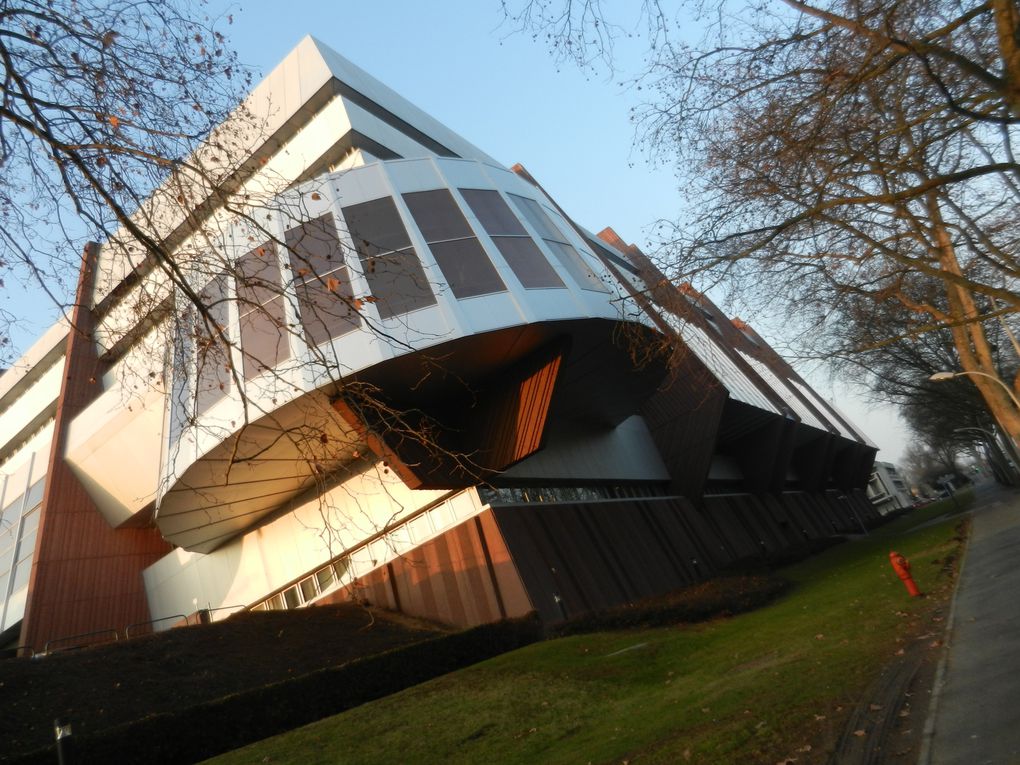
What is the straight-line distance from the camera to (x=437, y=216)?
18.5 meters

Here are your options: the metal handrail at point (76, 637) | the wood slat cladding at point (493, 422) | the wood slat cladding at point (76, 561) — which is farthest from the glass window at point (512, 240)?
the metal handrail at point (76, 637)

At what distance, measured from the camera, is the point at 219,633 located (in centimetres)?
1852

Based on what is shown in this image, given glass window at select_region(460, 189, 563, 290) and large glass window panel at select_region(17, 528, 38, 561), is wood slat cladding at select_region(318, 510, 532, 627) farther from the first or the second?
large glass window panel at select_region(17, 528, 38, 561)

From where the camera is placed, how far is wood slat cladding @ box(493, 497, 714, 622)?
1912 cm

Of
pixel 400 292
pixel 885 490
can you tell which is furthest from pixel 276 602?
pixel 885 490

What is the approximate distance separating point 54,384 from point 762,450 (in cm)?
3772

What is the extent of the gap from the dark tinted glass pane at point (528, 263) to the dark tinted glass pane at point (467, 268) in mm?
685

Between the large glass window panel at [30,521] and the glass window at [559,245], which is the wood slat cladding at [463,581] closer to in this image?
the glass window at [559,245]

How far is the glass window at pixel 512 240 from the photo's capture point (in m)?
18.1

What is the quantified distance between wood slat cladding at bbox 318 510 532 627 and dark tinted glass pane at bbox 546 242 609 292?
269 inches

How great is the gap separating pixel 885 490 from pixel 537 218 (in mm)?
117227

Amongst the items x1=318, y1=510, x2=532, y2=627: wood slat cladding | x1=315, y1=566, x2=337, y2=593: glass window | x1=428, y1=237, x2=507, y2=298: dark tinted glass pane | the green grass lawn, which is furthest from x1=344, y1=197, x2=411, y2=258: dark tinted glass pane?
x1=315, y1=566, x2=337, y2=593: glass window

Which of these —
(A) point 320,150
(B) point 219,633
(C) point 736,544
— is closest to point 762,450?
(C) point 736,544

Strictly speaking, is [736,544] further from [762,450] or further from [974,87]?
[974,87]
